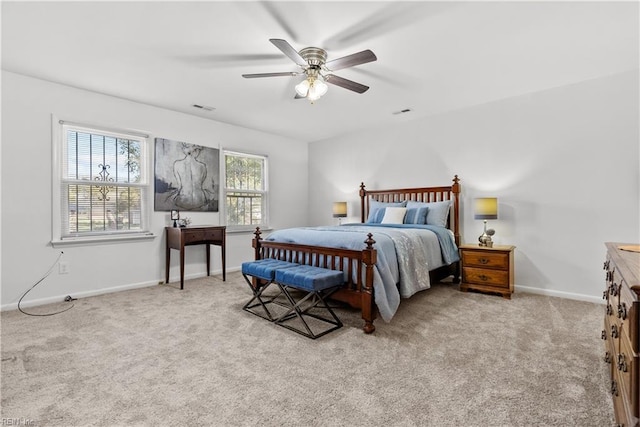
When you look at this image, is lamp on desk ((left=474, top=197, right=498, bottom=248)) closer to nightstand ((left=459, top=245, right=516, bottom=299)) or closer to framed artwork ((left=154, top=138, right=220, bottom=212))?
nightstand ((left=459, top=245, right=516, bottom=299))

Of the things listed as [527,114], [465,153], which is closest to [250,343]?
[465,153]

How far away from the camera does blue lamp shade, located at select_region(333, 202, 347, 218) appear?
5301mm

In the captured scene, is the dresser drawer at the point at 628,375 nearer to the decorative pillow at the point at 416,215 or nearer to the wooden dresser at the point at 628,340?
the wooden dresser at the point at 628,340

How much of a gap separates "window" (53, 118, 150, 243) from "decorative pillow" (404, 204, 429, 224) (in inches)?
138

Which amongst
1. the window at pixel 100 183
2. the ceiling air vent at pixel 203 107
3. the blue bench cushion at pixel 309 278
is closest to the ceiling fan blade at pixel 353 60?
the blue bench cushion at pixel 309 278

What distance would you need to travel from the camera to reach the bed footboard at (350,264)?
2.52 meters

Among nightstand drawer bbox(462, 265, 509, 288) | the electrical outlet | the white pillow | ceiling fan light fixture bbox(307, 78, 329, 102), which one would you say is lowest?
nightstand drawer bbox(462, 265, 509, 288)

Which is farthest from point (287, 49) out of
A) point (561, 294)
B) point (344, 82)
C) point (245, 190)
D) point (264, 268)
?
point (561, 294)

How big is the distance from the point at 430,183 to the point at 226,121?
3261mm

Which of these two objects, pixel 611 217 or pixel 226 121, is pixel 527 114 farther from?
pixel 226 121

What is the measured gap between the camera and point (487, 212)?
3.67 m

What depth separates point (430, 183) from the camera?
4625 mm

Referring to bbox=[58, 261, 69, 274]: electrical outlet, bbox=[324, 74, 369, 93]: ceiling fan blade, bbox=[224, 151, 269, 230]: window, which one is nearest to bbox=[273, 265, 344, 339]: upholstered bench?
bbox=[324, 74, 369, 93]: ceiling fan blade

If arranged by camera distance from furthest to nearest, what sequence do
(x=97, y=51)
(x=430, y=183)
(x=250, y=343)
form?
(x=430, y=183) < (x=97, y=51) < (x=250, y=343)
